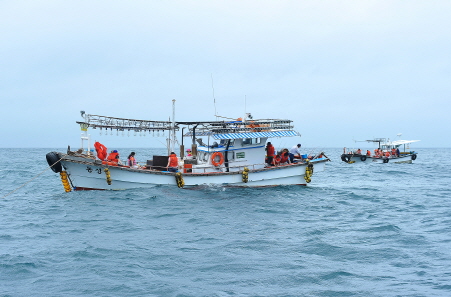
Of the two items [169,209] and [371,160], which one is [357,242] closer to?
[169,209]

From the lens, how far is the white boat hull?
20.6 metres

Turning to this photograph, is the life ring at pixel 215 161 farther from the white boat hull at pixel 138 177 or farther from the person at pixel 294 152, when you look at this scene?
the person at pixel 294 152

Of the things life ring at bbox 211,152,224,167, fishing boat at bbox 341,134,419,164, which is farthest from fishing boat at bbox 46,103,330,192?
fishing boat at bbox 341,134,419,164

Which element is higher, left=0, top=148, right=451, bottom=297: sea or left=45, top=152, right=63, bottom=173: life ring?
left=45, top=152, right=63, bottom=173: life ring

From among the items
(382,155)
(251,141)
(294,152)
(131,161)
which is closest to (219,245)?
(131,161)

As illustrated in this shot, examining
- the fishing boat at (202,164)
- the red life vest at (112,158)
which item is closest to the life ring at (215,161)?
the fishing boat at (202,164)

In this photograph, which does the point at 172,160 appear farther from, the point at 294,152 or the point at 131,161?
the point at 294,152

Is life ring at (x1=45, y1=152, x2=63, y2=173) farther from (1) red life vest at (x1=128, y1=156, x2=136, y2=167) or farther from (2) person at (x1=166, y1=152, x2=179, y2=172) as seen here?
(2) person at (x1=166, y1=152, x2=179, y2=172)

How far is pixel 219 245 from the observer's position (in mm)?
12305

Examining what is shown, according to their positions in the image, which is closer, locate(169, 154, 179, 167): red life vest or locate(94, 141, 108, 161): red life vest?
locate(94, 141, 108, 161): red life vest

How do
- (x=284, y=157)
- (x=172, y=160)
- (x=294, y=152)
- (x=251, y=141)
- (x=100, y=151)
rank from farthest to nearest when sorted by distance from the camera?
1. (x=294, y=152)
2. (x=284, y=157)
3. (x=251, y=141)
4. (x=172, y=160)
5. (x=100, y=151)

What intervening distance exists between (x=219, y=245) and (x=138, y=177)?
32.2ft

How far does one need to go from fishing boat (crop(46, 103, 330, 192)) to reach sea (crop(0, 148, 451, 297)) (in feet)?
2.54

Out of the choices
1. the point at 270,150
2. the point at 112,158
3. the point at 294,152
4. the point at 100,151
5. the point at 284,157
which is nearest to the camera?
the point at 100,151
